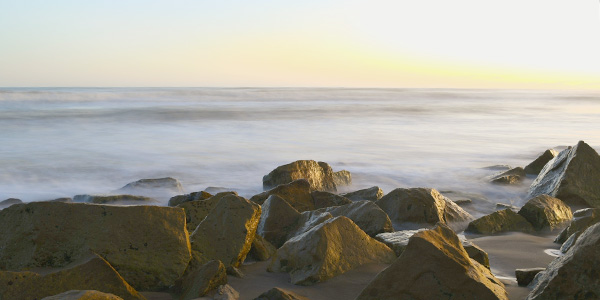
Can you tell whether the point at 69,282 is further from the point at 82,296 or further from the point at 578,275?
the point at 578,275

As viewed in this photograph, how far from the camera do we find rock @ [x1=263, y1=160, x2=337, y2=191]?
5246mm

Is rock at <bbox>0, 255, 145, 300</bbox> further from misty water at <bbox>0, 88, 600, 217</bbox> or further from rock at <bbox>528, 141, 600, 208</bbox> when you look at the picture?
rock at <bbox>528, 141, 600, 208</bbox>

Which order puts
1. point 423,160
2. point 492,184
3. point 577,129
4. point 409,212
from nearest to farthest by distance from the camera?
point 409,212 < point 492,184 < point 423,160 < point 577,129

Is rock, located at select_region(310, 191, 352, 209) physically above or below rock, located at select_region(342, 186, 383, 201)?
above

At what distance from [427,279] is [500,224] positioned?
2.09 meters

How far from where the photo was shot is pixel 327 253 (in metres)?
2.42

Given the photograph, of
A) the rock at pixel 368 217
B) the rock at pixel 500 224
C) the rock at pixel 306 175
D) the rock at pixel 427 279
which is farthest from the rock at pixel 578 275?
the rock at pixel 306 175

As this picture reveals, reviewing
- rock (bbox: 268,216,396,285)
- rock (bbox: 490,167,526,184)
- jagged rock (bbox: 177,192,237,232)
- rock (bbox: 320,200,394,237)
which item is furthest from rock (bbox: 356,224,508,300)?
rock (bbox: 490,167,526,184)

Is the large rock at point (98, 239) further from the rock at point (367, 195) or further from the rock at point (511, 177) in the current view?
the rock at point (511, 177)

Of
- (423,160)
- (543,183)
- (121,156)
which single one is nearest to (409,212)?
(543,183)

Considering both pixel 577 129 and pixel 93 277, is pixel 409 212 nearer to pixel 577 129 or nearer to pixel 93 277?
pixel 93 277

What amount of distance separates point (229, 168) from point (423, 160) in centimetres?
324

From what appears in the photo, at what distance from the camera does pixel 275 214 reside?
3.27 m

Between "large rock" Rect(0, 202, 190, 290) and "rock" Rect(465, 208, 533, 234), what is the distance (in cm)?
218
